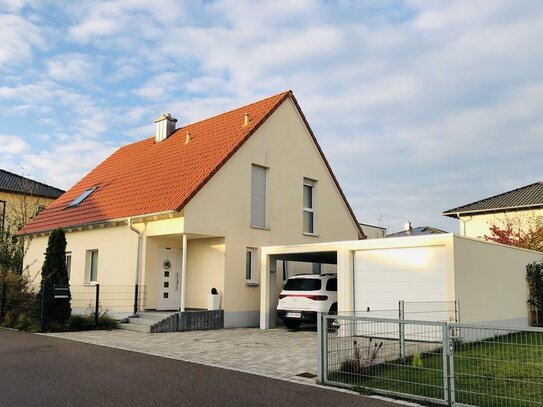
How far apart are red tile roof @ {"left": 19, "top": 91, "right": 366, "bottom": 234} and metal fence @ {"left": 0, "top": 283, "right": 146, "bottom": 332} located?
2613 millimetres

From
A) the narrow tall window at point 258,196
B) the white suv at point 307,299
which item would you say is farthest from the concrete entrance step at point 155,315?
the narrow tall window at point 258,196

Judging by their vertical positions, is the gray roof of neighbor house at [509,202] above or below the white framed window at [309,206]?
above

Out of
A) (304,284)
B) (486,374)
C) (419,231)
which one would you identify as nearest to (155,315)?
(304,284)

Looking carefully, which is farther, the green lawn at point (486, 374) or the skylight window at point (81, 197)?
the skylight window at point (81, 197)

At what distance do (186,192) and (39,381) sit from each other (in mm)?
9415

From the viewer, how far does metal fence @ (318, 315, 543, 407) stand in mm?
6750

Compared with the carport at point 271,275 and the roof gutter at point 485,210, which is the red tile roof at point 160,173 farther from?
the roof gutter at point 485,210

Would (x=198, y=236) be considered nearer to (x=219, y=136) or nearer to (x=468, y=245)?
(x=219, y=136)

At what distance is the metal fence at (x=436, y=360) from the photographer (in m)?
6.75

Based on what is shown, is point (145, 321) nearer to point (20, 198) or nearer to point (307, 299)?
point (307, 299)

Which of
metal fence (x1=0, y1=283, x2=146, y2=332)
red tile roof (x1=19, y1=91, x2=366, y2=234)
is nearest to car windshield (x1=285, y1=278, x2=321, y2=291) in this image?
red tile roof (x1=19, y1=91, x2=366, y2=234)

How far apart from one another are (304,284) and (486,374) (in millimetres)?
9721

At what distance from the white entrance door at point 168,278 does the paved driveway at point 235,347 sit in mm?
2770

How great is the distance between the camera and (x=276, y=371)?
30.3 feet
